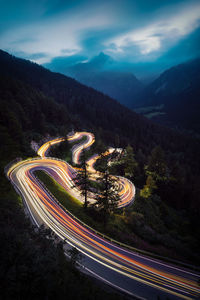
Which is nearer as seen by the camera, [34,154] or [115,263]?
[115,263]

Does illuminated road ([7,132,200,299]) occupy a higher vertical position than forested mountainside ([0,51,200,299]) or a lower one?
lower

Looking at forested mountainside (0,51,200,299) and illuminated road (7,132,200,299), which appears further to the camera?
illuminated road (7,132,200,299)

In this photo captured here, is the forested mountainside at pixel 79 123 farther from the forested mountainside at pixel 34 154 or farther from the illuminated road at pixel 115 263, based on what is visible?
the illuminated road at pixel 115 263

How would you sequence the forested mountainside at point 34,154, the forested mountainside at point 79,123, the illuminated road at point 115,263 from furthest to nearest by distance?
the forested mountainside at point 79,123
the illuminated road at point 115,263
the forested mountainside at point 34,154

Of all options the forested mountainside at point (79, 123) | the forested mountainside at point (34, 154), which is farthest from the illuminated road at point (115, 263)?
the forested mountainside at point (79, 123)

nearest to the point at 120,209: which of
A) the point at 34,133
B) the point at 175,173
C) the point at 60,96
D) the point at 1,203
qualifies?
the point at 1,203

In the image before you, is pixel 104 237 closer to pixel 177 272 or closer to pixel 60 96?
pixel 177 272

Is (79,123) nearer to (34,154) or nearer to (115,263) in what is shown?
(34,154)

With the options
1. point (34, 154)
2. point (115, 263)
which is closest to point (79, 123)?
point (34, 154)

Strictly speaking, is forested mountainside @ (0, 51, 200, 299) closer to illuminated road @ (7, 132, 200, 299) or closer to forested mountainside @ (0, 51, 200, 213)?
forested mountainside @ (0, 51, 200, 213)

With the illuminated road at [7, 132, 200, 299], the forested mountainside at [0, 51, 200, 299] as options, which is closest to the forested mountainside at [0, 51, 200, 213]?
the forested mountainside at [0, 51, 200, 299]
